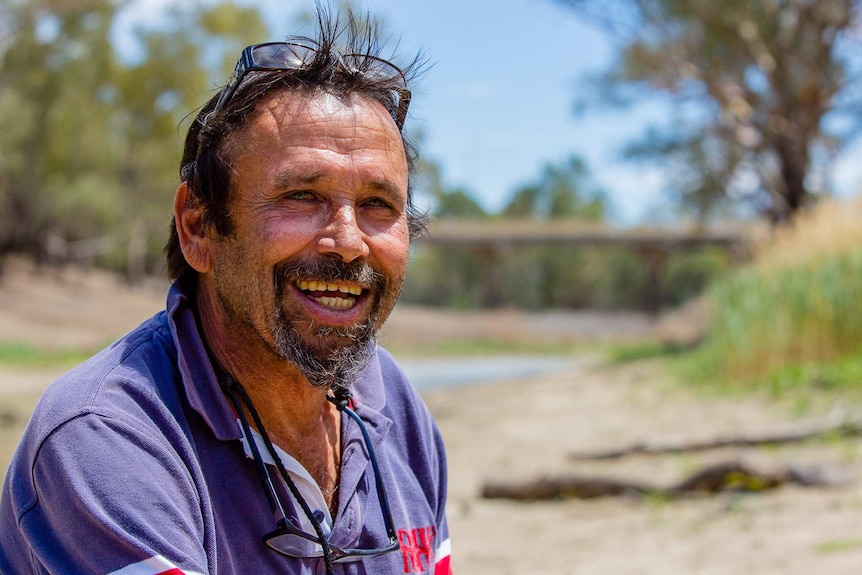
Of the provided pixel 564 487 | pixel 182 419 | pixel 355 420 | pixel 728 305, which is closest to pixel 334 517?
pixel 355 420

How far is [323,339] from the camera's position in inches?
68.0

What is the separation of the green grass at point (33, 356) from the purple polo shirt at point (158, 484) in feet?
53.8

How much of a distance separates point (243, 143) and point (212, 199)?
0.40 feet

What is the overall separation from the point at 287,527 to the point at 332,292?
42cm

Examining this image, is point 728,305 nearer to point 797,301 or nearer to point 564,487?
point 797,301

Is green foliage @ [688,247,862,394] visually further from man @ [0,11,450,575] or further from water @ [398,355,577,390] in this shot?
water @ [398,355,577,390]

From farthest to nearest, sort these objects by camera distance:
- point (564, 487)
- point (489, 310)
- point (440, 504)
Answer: point (489, 310), point (564, 487), point (440, 504)

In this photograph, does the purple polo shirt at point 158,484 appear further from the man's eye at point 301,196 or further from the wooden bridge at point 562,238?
the wooden bridge at point 562,238

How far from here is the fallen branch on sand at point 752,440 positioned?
5.99 m

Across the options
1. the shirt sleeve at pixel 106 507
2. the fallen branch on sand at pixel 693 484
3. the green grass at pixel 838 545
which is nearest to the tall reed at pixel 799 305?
the fallen branch on sand at pixel 693 484

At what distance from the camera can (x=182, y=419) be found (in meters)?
1.53

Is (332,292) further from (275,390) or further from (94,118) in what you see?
(94,118)

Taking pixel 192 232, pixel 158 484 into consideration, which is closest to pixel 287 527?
pixel 158 484

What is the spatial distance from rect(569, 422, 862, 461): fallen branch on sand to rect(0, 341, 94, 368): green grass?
13220 mm
